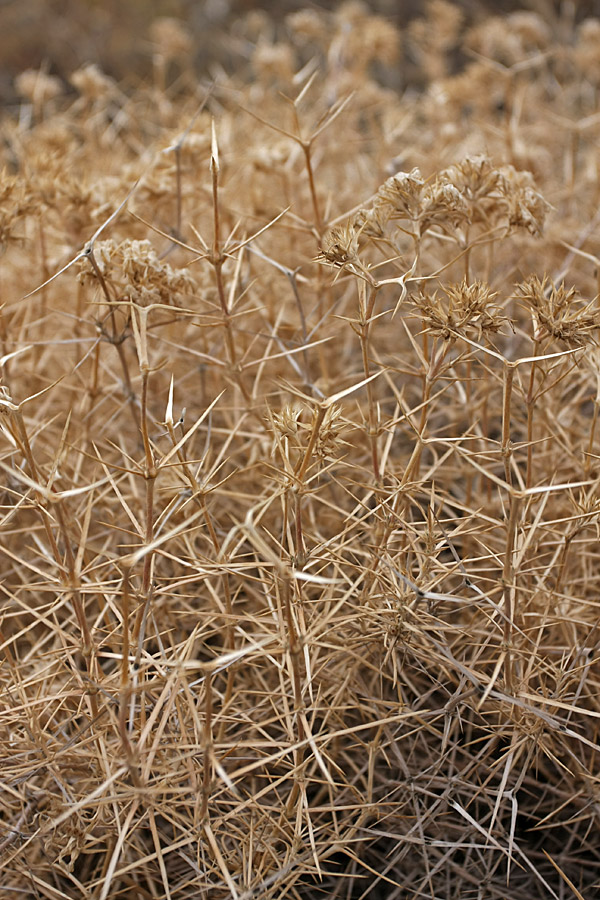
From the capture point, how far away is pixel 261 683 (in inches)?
32.3

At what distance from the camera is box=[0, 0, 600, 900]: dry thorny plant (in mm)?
649

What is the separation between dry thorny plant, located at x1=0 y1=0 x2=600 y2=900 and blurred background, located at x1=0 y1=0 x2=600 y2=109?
1.62 m

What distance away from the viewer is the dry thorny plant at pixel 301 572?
649 mm

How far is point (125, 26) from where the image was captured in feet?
8.57

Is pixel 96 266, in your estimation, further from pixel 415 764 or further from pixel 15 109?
pixel 15 109

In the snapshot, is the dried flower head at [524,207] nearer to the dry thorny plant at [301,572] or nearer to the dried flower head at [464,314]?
the dry thorny plant at [301,572]

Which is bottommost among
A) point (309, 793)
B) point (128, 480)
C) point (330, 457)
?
point (309, 793)

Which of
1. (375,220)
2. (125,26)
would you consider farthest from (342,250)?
(125,26)

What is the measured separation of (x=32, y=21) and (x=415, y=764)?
8.84 feet

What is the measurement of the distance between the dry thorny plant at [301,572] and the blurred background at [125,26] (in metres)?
1.62

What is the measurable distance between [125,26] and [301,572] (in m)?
2.59

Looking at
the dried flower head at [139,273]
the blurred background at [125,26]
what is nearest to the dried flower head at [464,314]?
the dried flower head at [139,273]

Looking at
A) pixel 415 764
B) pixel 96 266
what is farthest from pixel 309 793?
pixel 96 266

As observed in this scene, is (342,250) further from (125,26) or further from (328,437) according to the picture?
(125,26)
